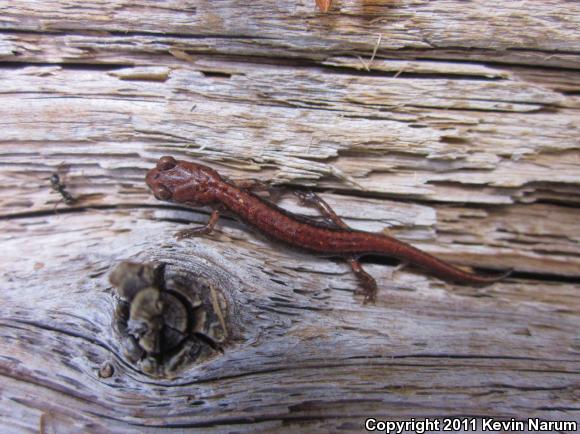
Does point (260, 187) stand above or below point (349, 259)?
above

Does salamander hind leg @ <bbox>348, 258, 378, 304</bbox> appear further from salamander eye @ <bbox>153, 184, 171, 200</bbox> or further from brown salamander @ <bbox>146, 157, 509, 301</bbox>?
salamander eye @ <bbox>153, 184, 171, 200</bbox>

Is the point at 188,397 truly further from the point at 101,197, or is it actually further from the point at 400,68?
the point at 400,68

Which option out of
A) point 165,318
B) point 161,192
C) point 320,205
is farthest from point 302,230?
point 165,318

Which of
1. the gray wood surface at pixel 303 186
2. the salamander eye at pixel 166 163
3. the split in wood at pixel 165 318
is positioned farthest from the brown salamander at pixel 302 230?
the split in wood at pixel 165 318

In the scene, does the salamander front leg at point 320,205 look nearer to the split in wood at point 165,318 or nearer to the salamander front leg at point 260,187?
the salamander front leg at point 260,187

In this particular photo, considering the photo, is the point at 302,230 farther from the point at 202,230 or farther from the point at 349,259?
the point at 202,230
